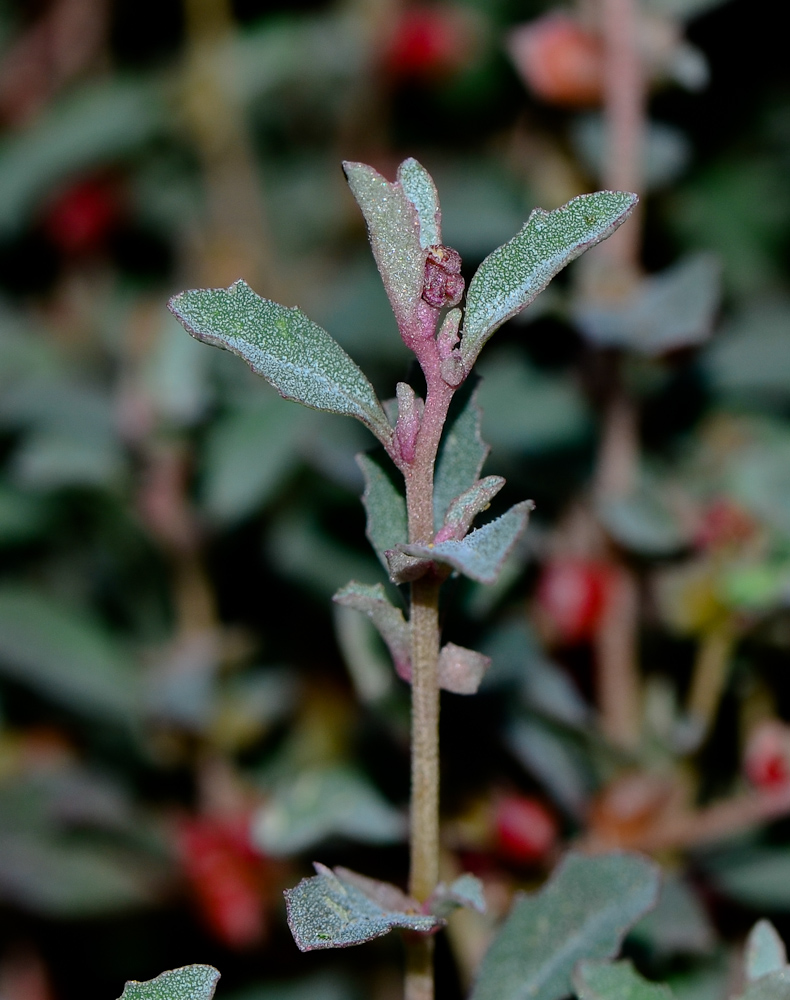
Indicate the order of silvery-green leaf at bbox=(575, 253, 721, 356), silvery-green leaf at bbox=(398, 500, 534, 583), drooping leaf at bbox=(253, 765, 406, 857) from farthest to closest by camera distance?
silvery-green leaf at bbox=(575, 253, 721, 356) → drooping leaf at bbox=(253, 765, 406, 857) → silvery-green leaf at bbox=(398, 500, 534, 583)

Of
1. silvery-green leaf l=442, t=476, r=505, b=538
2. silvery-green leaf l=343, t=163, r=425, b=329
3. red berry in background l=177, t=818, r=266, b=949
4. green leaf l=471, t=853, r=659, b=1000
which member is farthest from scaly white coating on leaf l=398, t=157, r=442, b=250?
red berry in background l=177, t=818, r=266, b=949

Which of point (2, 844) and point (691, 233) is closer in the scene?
point (2, 844)

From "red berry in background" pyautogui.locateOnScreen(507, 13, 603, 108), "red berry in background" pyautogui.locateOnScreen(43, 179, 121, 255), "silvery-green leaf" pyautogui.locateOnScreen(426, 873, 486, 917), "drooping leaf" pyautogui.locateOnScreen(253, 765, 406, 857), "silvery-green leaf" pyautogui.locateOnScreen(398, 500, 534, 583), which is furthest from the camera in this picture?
"red berry in background" pyautogui.locateOnScreen(43, 179, 121, 255)

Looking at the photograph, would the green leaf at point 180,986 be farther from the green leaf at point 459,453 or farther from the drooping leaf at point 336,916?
the green leaf at point 459,453

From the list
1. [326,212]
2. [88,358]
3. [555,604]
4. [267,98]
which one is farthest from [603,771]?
[267,98]

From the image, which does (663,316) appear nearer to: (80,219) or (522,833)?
(522,833)

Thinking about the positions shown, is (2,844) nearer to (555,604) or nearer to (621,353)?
(555,604)

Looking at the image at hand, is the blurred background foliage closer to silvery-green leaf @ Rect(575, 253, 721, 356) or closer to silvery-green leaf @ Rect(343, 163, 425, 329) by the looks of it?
silvery-green leaf @ Rect(575, 253, 721, 356)
